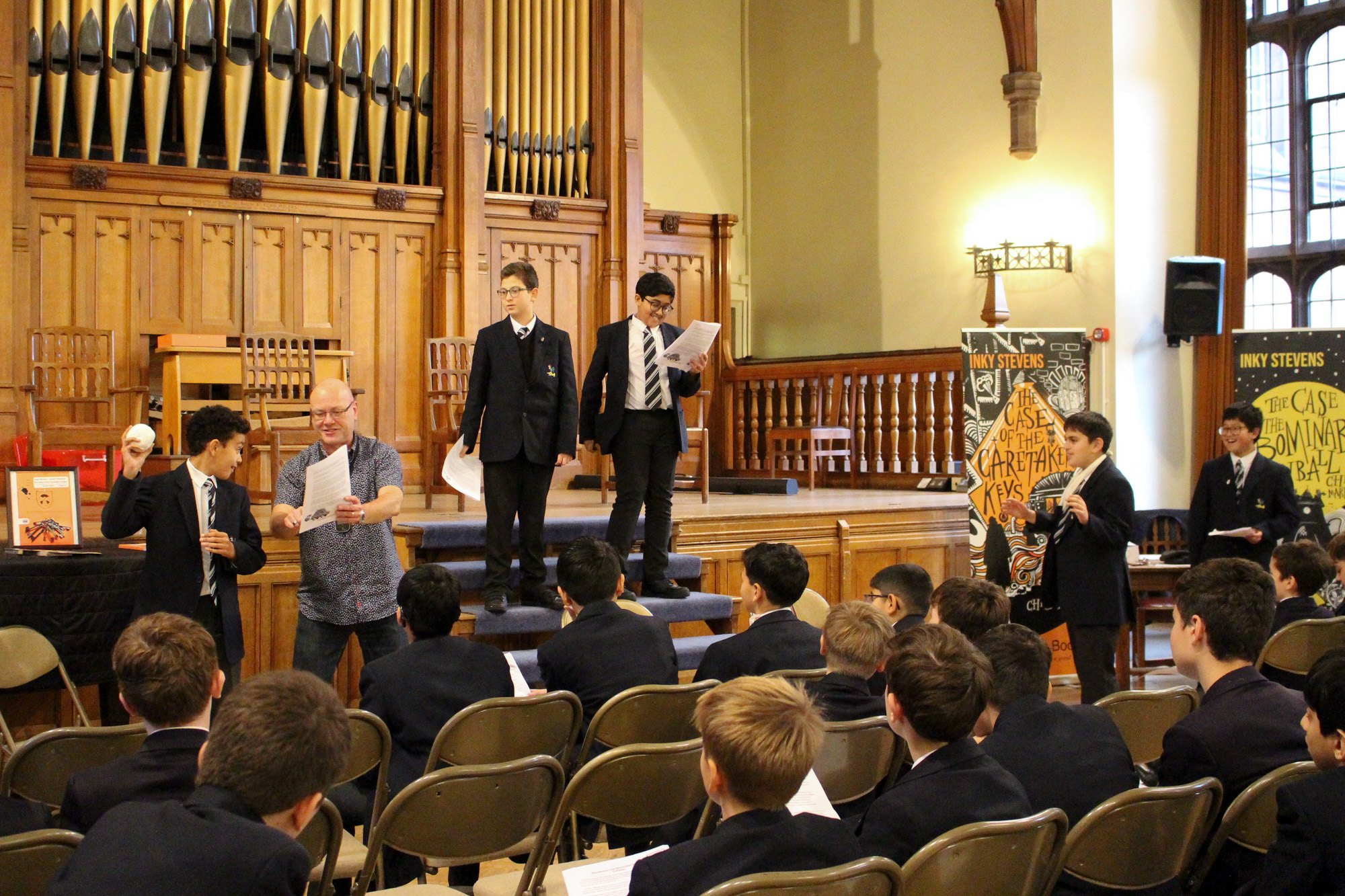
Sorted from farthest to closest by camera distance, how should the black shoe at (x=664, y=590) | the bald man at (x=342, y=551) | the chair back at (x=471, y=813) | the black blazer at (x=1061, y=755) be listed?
the black shoe at (x=664, y=590) → the bald man at (x=342, y=551) → the black blazer at (x=1061, y=755) → the chair back at (x=471, y=813)

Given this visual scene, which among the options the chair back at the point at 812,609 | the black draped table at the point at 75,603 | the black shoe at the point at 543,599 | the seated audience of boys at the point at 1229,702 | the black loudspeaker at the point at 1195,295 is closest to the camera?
the seated audience of boys at the point at 1229,702

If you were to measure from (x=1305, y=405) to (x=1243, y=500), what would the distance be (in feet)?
6.65

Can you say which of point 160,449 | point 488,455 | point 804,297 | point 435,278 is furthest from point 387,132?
point 488,455

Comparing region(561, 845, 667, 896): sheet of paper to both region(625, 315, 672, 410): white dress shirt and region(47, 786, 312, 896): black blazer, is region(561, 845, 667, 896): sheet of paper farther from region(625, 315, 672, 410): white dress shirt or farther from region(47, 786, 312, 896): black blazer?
region(625, 315, 672, 410): white dress shirt

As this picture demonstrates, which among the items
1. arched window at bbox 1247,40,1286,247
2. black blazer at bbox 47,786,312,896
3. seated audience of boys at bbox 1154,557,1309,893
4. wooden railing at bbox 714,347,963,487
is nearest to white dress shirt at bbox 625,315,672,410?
seated audience of boys at bbox 1154,557,1309,893

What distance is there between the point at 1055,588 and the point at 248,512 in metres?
3.29

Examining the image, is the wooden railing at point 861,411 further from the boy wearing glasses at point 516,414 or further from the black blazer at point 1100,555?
the boy wearing glasses at point 516,414

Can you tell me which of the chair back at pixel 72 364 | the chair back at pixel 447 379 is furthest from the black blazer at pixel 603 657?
the chair back at pixel 72 364

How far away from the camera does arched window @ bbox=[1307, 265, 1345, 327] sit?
8906 mm

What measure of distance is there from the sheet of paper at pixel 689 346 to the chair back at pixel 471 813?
2.74 meters

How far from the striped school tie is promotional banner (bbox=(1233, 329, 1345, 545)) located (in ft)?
13.6

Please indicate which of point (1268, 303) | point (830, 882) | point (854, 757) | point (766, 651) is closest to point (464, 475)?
point (766, 651)

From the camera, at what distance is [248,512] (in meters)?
4.18

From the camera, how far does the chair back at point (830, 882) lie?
1.84 metres
